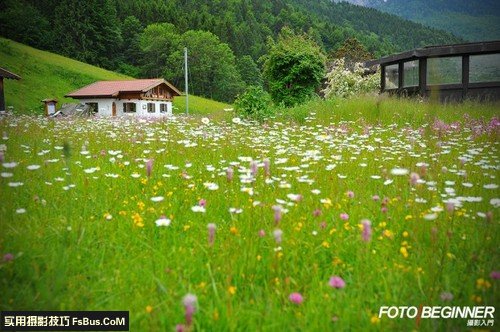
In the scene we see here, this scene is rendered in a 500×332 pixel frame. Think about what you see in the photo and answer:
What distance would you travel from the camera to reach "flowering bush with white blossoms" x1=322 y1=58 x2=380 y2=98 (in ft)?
88.8

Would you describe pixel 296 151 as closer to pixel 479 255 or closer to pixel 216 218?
pixel 216 218

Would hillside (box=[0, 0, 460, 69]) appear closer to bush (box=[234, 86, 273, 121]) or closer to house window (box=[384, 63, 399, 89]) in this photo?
bush (box=[234, 86, 273, 121])

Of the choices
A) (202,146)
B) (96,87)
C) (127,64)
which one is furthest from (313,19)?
(202,146)

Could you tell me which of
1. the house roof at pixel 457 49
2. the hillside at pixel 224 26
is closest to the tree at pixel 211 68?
the hillside at pixel 224 26

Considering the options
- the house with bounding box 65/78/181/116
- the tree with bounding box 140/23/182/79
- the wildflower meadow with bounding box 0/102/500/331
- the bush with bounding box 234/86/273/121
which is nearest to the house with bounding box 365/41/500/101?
the bush with bounding box 234/86/273/121

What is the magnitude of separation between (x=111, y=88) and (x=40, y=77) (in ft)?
82.4

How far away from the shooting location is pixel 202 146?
21.4 ft

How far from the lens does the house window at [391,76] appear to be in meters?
22.4

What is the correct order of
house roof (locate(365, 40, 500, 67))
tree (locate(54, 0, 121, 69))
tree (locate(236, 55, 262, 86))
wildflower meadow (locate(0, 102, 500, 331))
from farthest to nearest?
tree (locate(236, 55, 262, 86)), tree (locate(54, 0, 121, 69)), house roof (locate(365, 40, 500, 67)), wildflower meadow (locate(0, 102, 500, 331))

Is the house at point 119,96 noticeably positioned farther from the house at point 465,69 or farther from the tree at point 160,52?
the house at point 465,69

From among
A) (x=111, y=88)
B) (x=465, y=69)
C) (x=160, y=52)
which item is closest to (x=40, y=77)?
(x=465, y=69)

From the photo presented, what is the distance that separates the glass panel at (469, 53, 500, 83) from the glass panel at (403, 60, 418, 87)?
2783 mm

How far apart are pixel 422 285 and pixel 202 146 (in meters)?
4.90

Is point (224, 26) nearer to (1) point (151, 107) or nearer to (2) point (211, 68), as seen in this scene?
(2) point (211, 68)
